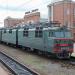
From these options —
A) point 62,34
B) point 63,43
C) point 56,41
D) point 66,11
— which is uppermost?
point 66,11

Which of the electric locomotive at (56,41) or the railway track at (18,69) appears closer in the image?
the railway track at (18,69)

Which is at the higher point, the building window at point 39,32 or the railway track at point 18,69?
the building window at point 39,32

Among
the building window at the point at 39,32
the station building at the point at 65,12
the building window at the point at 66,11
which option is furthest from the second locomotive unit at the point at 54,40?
the building window at the point at 66,11

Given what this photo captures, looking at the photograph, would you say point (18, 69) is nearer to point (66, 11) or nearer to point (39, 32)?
point (39, 32)

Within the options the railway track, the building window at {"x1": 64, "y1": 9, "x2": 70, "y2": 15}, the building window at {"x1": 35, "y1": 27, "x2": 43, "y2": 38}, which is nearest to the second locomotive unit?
the building window at {"x1": 35, "y1": 27, "x2": 43, "y2": 38}

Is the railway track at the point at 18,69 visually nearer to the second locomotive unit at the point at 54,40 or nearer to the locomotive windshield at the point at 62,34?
the second locomotive unit at the point at 54,40

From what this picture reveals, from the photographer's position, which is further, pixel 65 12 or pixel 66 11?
pixel 65 12

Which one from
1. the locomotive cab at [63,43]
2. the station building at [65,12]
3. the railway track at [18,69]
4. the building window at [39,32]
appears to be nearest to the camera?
the railway track at [18,69]

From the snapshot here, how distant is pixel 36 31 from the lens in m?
26.7

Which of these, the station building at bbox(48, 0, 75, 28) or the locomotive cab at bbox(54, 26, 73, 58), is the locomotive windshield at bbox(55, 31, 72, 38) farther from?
the station building at bbox(48, 0, 75, 28)

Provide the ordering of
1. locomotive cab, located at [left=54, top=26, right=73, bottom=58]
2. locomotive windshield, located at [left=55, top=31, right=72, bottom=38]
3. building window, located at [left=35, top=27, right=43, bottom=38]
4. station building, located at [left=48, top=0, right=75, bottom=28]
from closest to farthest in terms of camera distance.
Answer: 1. locomotive cab, located at [left=54, top=26, right=73, bottom=58]
2. locomotive windshield, located at [left=55, top=31, right=72, bottom=38]
3. building window, located at [left=35, top=27, right=43, bottom=38]
4. station building, located at [left=48, top=0, right=75, bottom=28]

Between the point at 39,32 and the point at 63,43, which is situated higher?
the point at 39,32

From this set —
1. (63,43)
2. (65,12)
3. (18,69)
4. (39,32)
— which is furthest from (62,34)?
(65,12)

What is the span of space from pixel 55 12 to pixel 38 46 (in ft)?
171
